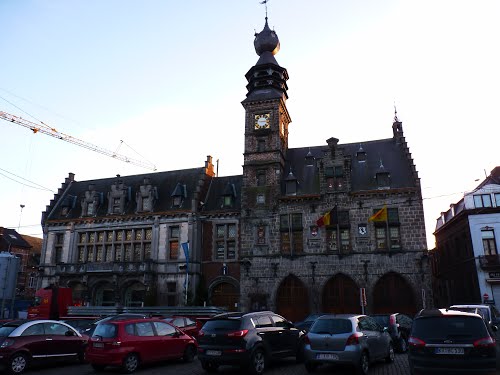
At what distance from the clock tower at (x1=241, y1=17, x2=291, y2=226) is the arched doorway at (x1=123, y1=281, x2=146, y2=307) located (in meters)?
11.3

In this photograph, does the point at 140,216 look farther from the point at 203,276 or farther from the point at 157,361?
the point at 157,361

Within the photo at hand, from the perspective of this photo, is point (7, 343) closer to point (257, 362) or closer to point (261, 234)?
point (257, 362)

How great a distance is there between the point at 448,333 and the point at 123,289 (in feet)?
104

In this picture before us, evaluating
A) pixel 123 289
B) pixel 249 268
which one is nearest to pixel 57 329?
pixel 249 268

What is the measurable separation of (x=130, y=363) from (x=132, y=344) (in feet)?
1.92

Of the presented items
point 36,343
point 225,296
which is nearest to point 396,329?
point 36,343

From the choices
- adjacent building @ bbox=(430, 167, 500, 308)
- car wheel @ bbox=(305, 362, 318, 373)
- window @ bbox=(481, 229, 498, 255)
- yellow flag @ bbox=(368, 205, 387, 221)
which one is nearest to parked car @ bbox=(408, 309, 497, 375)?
car wheel @ bbox=(305, 362, 318, 373)

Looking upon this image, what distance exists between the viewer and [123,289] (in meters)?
36.4

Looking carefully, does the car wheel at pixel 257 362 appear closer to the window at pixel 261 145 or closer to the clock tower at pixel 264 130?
the clock tower at pixel 264 130

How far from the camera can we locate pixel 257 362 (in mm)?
12352

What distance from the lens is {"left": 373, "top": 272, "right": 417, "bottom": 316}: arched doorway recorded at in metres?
29.8

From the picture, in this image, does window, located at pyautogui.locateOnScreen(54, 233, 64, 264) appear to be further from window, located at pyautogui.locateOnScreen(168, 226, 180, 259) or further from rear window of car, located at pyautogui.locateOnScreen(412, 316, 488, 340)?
rear window of car, located at pyautogui.locateOnScreen(412, 316, 488, 340)

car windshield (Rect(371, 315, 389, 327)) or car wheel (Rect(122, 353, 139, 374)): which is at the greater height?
car windshield (Rect(371, 315, 389, 327))

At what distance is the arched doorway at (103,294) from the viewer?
37438 millimetres
